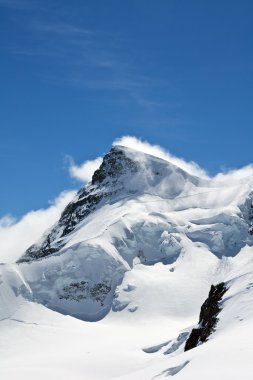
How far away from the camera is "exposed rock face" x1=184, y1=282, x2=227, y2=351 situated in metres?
52.2

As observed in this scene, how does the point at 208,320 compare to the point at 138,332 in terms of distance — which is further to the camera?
the point at 138,332

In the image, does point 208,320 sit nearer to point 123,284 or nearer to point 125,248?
point 123,284

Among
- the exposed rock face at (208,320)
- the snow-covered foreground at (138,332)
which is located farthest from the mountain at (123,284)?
the exposed rock face at (208,320)

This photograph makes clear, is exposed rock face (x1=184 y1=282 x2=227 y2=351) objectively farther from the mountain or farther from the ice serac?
the ice serac

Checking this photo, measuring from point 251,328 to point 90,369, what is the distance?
57.9 metres

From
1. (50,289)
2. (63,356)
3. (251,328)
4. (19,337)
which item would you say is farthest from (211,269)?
(251,328)

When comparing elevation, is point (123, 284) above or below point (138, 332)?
above

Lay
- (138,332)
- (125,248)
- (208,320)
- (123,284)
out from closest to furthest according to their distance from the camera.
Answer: (208,320), (138,332), (123,284), (125,248)

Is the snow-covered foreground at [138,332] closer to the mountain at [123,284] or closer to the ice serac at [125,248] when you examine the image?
the mountain at [123,284]

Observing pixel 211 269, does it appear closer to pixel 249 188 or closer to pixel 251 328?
pixel 249 188

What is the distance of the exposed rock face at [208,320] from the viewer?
5225 centimetres

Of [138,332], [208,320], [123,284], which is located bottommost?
[208,320]

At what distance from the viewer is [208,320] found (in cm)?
5719

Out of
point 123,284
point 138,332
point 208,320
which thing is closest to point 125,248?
point 123,284
